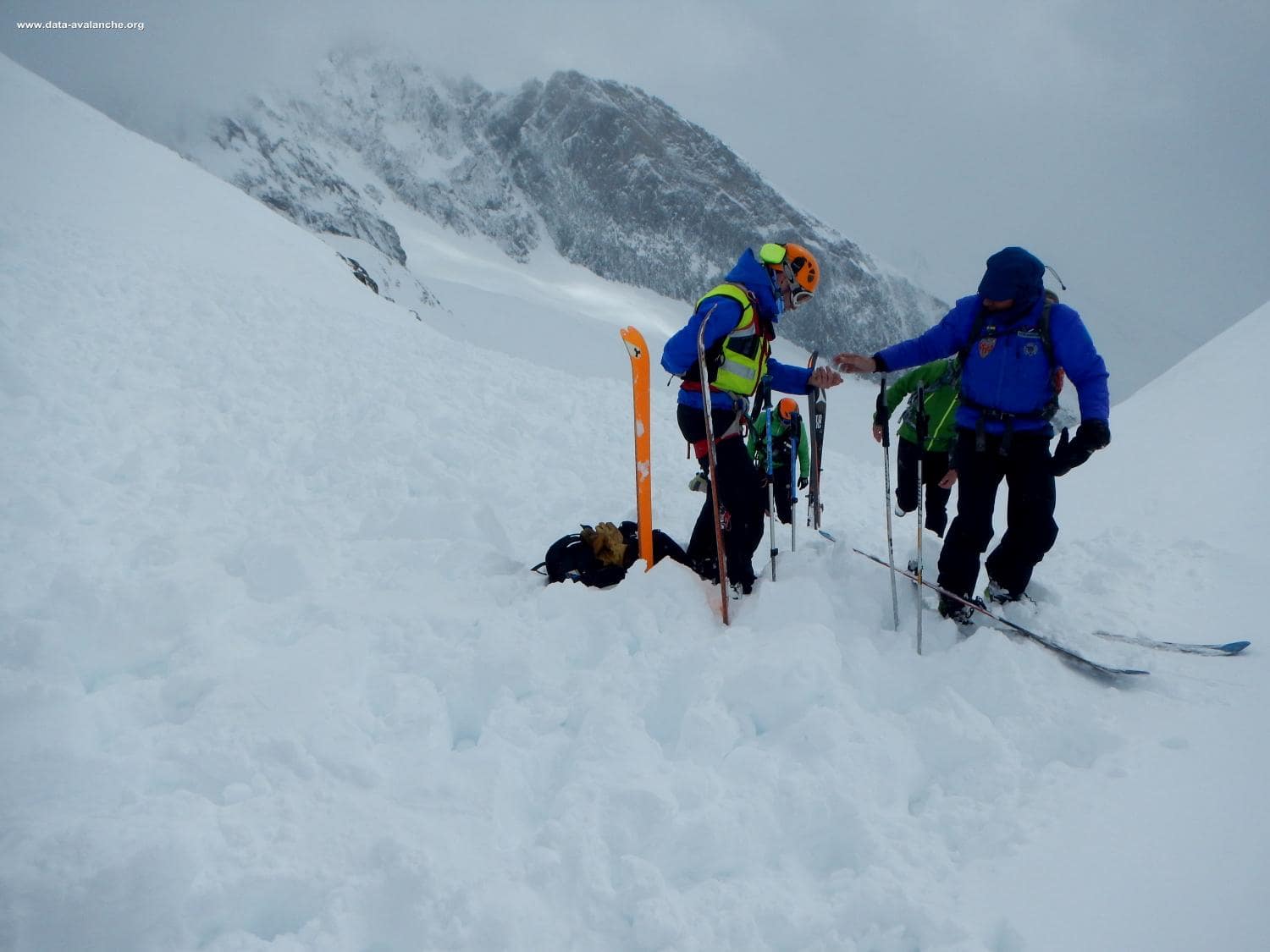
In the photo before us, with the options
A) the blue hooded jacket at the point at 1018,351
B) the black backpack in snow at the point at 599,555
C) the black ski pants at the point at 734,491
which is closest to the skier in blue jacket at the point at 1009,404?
the blue hooded jacket at the point at 1018,351

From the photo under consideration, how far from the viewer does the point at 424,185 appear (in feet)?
313

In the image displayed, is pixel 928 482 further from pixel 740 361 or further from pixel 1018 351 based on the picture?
pixel 740 361

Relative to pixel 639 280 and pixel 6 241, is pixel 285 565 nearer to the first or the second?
pixel 6 241

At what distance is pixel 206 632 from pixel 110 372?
4.54m

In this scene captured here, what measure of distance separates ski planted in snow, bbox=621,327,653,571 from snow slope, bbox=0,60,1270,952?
1.86 feet

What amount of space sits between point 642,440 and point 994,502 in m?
2.21

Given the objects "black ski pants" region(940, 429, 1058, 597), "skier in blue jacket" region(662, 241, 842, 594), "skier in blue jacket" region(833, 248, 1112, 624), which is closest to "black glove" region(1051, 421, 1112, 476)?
"skier in blue jacket" region(833, 248, 1112, 624)

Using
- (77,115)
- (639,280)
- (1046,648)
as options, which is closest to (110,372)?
(1046,648)

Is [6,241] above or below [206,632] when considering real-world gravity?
above

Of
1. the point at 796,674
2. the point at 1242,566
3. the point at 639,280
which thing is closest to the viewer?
the point at 796,674

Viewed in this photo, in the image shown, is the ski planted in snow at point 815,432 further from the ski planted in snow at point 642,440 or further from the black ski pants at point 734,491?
the ski planted in snow at point 642,440

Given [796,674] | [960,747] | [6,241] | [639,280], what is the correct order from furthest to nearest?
[639,280], [6,241], [796,674], [960,747]

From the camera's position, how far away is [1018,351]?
157 inches

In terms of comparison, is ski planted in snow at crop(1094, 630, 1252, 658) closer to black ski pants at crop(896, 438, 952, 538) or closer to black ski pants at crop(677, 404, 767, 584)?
black ski pants at crop(896, 438, 952, 538)
